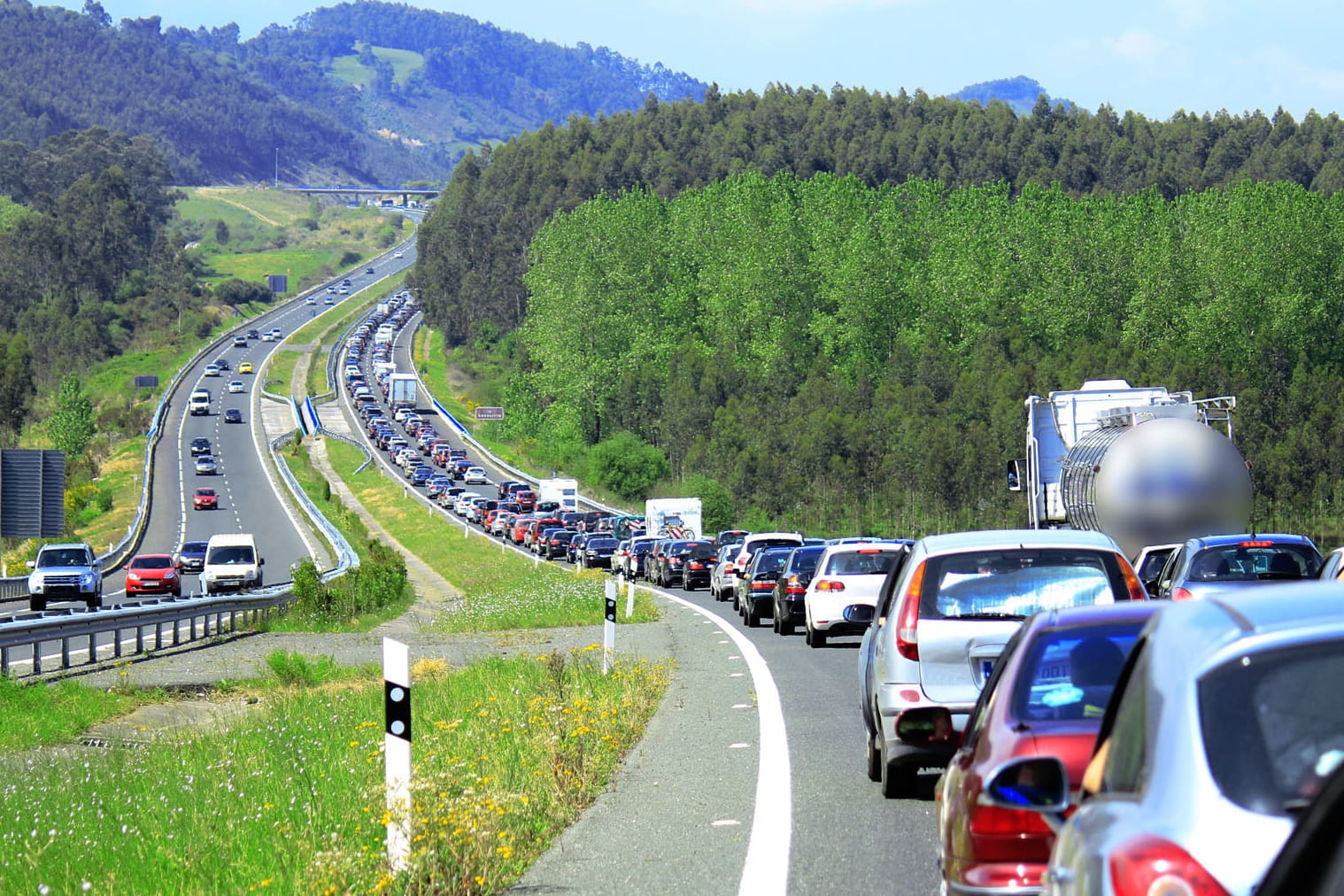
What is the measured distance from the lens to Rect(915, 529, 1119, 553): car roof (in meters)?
10.4

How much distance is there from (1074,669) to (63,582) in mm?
38691

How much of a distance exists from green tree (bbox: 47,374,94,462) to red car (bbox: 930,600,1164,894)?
111 m

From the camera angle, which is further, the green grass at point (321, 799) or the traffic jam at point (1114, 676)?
the green grass at point (321, 799)

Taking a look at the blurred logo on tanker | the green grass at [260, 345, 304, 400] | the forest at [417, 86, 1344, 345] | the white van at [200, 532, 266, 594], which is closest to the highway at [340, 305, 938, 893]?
the blurred logo on tanker

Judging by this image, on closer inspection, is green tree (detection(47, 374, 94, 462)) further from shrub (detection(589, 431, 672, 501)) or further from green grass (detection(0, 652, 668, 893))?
green grass (detection(0, 652, 668, 893))

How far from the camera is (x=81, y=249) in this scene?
187875 millimetres

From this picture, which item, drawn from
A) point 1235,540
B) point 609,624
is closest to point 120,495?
point 609,624

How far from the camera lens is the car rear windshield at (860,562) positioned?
2389cm

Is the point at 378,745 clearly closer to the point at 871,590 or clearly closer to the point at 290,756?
the point at 290,756

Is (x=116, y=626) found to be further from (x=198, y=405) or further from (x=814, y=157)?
(x=814, y=157)

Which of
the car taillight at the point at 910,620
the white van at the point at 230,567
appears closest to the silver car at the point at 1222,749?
the car taillight at the point at 910,620

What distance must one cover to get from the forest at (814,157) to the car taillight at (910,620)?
4797 inches

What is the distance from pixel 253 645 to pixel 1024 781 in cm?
2710

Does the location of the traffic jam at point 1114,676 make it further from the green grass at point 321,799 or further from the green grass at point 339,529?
the green grass at point 339,529
